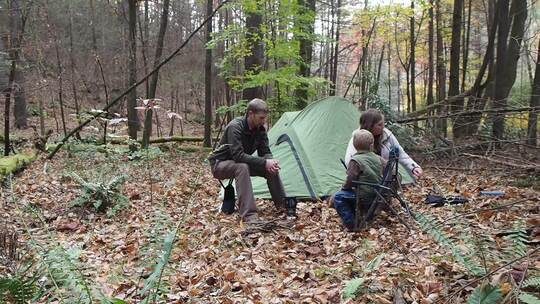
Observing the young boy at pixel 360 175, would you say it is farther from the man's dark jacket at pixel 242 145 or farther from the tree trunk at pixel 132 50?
the tree trunk at pixel 132 50

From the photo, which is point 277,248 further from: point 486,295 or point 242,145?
point 486,295

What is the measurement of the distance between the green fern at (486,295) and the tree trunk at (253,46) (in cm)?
862

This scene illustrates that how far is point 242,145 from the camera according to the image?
5.23 meters

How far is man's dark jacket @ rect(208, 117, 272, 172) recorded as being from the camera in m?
4.96

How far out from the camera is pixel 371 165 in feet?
14.1

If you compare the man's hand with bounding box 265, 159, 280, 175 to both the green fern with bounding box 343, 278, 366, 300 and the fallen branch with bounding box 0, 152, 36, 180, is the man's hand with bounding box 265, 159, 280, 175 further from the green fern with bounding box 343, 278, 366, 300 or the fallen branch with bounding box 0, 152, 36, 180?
the fallen branch with bounding box 0, 152, 36, 180

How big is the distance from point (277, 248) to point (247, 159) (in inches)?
50.3

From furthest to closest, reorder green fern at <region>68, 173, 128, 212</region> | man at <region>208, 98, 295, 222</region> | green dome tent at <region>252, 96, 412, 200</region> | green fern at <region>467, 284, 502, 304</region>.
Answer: green dome tent at <region>252, 96, 412, 200</region>, green fern at <region>68, 173, 128, 212</region>, man at <region>208, 98, 295, 222</region>, green fern at <region>467, 284, 502, 304</region>

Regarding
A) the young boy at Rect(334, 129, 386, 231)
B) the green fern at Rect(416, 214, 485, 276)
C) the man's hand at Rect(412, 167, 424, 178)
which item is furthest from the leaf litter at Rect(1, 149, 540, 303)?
the man's hand at Rect(412, 167, 424, 178)

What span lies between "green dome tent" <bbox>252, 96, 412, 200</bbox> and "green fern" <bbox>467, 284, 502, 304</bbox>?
A: 12.3 ft

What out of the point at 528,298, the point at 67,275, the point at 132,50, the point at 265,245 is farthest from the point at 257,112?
the point at 132,50

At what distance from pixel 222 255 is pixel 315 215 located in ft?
5.50

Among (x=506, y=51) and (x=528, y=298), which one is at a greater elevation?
(x=506, y=51)


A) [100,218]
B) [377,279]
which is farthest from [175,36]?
[377,279]
